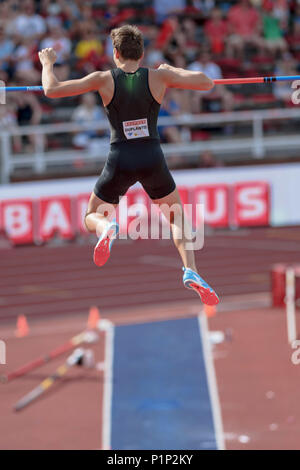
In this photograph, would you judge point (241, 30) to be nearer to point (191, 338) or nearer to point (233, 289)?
point (233, 289)

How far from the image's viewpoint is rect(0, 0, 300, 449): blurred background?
639 inches

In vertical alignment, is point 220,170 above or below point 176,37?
below

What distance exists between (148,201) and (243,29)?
4.57 meters

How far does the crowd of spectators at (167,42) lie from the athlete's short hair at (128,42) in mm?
10773

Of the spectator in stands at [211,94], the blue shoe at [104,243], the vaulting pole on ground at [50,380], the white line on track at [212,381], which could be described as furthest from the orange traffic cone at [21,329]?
the blue shoe at [104,243]

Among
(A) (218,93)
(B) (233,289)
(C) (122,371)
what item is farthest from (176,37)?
(C) (122,371)

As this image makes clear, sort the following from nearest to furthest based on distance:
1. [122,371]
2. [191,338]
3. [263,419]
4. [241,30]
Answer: [263,419] < [122,371] < [191,338] < [241,30]

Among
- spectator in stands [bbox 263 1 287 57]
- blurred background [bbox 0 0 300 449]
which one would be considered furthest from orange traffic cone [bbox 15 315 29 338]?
spectator in stands [bbox 263 1 287 57]

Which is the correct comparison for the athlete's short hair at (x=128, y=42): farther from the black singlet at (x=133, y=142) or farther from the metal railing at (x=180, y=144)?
the metal railing at (x=180, y=144)

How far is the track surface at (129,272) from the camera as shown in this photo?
1697 cm

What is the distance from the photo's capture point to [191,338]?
52.4ft

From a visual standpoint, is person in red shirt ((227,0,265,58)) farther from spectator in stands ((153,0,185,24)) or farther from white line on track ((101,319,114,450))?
white line on track ((101,319,114,450))

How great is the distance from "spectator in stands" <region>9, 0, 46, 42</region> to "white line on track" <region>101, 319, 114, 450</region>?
19.5 ft

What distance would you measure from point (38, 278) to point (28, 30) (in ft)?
16.4
